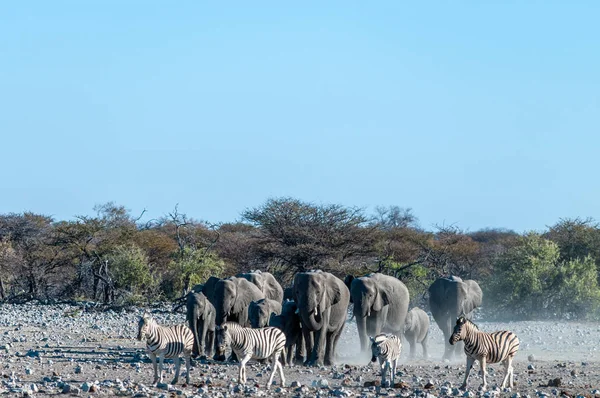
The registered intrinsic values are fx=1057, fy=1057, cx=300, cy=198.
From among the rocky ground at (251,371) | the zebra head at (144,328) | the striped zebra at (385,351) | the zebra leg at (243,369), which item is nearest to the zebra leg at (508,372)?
the rocky ground at (251,371)

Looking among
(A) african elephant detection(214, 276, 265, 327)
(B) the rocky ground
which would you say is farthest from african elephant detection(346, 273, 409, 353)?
(A) african elephant detection(214, 276, 265, 327)

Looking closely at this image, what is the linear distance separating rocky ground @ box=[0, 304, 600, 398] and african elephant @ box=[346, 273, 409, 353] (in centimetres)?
71

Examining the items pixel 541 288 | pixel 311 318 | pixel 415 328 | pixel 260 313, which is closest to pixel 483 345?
pixel 311 318

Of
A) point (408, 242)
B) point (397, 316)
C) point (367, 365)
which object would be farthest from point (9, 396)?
point (408, 242)

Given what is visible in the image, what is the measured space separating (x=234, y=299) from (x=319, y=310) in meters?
2.01

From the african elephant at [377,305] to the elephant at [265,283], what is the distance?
8.36 ft

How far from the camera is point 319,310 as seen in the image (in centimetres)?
2089

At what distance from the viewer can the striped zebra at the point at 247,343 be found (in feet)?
53.6

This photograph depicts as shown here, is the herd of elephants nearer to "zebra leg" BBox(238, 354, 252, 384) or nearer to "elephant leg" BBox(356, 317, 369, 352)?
"elephant leg" BBox(356, 317, 369, 352)

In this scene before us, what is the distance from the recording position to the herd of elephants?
20719mm

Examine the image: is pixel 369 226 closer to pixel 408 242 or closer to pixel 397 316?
pixel 408 242

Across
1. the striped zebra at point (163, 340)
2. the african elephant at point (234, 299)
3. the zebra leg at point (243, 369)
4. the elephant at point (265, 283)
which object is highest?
the elephant at point (265, 283)

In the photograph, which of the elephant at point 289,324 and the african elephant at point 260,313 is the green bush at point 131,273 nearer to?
the african elephant at point 260,313

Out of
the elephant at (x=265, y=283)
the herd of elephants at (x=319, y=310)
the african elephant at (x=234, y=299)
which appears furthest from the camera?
the elephant at (x=265, y=283)
